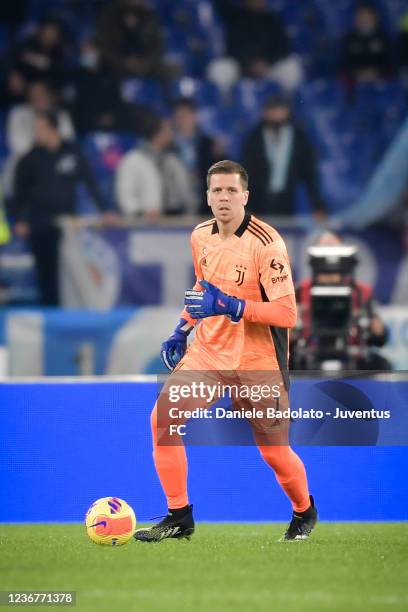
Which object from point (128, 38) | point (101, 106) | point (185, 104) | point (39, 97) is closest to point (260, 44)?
point (185, 104)

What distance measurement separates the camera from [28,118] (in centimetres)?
1379

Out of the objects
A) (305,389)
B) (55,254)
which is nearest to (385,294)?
(55,254)

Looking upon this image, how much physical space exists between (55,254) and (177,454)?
7.13 meters

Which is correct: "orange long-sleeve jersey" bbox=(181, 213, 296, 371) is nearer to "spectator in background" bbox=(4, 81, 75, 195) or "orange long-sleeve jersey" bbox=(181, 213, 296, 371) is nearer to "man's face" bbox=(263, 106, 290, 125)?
"man's face" bbox=(263, 106, 290, 125)

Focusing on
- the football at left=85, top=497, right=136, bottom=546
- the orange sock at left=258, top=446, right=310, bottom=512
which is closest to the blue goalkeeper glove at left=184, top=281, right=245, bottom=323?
the orange sock at left=258, top=446, right=310, bottom=512

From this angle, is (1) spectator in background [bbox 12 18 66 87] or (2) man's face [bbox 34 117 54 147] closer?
(2) man's face [bbox 34 117 54 147]

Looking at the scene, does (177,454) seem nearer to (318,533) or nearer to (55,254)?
(318,533)

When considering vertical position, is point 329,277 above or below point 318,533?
above

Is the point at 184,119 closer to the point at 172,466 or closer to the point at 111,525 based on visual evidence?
the point at 172,466

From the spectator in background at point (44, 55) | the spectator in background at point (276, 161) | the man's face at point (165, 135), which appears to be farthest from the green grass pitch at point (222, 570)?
the spectator in background at point (44, 55)

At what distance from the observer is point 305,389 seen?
726cm

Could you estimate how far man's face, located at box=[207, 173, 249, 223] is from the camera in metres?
6.19

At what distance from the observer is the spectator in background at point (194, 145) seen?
44.4ft

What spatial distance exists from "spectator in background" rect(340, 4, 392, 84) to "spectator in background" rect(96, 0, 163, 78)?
7.01 feet
